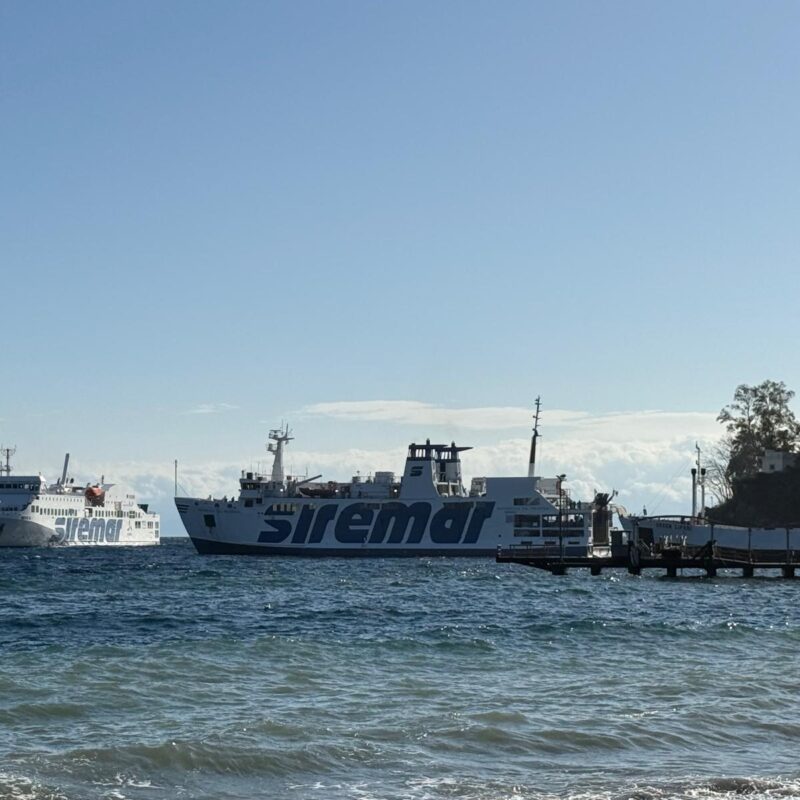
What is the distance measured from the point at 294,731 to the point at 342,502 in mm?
77412

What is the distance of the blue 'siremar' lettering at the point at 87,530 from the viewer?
134000 millimetres

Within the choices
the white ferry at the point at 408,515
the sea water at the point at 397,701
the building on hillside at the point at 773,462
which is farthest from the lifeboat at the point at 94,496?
the sea water at the point at 397,701

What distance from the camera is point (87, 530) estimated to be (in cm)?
14012

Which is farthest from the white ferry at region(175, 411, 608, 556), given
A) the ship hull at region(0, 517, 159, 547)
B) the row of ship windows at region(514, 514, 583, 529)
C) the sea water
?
the sea water

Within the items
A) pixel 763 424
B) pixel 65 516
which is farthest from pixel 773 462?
pixel 65 516

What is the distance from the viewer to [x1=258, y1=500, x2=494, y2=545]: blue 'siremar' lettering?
94.7 meters

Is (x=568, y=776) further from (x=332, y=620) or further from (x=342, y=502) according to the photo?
(x=342, y=502)

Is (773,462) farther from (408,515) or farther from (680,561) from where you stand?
(680,561)

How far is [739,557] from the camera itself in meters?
64.1

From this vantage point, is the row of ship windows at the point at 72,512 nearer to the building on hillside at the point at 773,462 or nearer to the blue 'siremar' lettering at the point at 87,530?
the blue 'siremar' lettering at the point at 87,530

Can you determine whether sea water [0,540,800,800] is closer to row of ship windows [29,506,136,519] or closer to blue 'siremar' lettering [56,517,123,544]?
row of ship windows [29,506,136,519]

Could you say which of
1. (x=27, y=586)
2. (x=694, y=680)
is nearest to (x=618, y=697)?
(x=694, y=680)

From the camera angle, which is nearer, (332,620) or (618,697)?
(618,697)

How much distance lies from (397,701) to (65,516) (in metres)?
120
